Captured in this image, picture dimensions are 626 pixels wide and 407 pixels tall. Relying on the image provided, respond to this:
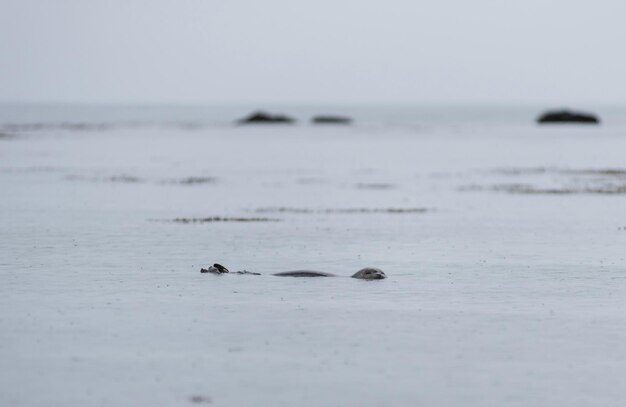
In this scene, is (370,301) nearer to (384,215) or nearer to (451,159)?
(384,215)

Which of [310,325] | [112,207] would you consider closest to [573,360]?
[310,325]

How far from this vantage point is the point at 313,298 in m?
22.9

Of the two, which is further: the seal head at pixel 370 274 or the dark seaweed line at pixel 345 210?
the dark seaweed line at pixel 345 210

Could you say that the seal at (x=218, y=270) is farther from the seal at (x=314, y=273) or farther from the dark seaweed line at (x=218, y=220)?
the dark seaweed line at (x=218, y=220)

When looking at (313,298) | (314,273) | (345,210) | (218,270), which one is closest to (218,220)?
(345,210)

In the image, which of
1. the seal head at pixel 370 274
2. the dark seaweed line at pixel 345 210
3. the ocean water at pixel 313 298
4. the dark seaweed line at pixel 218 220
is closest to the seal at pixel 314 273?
the seal head at pixel 370 274

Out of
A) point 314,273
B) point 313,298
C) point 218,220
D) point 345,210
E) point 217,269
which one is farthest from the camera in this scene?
point 345,210

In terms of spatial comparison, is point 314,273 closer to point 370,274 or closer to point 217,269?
point 370,274

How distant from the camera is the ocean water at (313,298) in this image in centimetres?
1573

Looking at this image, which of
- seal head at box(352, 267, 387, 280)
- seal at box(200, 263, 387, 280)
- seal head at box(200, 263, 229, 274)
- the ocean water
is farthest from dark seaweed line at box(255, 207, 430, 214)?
seal head at box(352, 267, 387, 280)

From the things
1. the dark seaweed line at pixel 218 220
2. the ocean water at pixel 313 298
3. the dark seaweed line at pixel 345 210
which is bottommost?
the ocean water at pixel 313 298

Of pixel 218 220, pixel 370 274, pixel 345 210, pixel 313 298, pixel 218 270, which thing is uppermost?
pixel 345 210

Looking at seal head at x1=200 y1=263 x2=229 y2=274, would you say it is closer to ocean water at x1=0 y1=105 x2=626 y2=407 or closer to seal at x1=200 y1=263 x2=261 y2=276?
seal at x1=200 y1=263 x2=261 y2=276

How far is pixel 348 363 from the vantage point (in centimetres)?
1695
